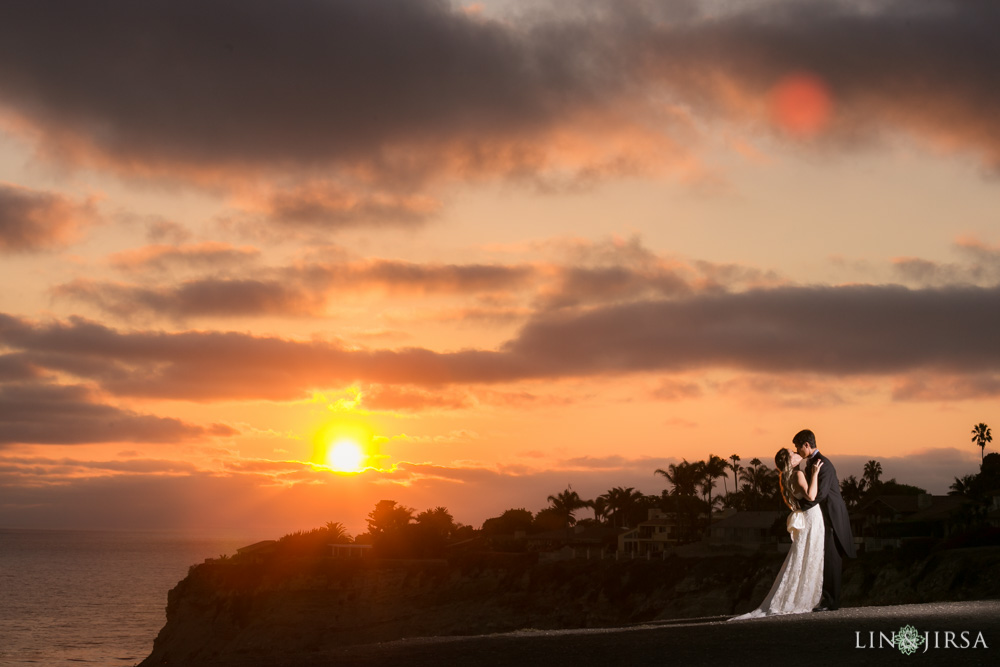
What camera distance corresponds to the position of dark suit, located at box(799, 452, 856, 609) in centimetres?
1582

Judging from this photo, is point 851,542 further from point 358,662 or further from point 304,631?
point 304,631

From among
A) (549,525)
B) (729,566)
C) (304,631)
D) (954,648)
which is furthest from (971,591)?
(549,525)

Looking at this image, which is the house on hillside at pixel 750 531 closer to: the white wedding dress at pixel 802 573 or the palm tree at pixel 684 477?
the palm tree at pixel 684 477

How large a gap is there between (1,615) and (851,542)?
478 feet

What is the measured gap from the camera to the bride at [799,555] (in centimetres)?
1580

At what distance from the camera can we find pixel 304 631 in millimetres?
82250

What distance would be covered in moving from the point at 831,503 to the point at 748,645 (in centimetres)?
428

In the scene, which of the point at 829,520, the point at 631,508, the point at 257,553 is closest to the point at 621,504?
the point at 631,508

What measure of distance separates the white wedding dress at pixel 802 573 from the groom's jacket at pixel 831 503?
15cm

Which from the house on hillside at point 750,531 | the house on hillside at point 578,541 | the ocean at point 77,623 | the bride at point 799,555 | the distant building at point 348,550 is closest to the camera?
the bride at point 799,555

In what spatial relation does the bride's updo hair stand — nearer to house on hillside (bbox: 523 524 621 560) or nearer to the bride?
the bride

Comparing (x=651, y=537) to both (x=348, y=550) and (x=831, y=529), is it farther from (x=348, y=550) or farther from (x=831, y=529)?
(x=831, y=529)

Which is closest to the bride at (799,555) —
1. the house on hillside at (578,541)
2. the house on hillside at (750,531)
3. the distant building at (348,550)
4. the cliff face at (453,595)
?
the cliff face at (453,595)

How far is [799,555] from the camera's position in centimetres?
1595
